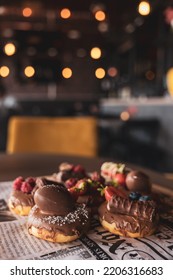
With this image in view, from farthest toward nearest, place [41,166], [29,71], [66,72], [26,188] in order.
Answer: [66,72], [29,71], [41,166], [26,188]

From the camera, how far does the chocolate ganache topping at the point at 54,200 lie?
917 mm

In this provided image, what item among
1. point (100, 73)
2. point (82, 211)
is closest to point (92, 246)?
point (82, 211)

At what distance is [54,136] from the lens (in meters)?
2.62

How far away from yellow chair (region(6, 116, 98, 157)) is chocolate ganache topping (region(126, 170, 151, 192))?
4.84ft

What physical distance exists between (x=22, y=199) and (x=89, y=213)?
0.84 ft

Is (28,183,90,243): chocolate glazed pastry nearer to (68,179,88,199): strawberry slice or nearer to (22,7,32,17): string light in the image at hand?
(68,179,88,199): strawberry slice

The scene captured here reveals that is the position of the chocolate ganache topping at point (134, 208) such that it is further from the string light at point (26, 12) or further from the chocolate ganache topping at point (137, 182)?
the string light at point (26, 12)

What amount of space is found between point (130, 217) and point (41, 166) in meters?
0.91

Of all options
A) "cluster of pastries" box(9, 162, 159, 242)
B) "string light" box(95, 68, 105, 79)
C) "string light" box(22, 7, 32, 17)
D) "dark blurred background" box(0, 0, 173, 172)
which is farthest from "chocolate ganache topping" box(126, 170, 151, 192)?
"string light" box(95, 68, 105, 79)

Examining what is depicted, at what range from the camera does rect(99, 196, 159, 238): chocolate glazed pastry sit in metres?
0.94

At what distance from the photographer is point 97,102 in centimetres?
873

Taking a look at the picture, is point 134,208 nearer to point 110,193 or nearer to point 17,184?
point 110,193
